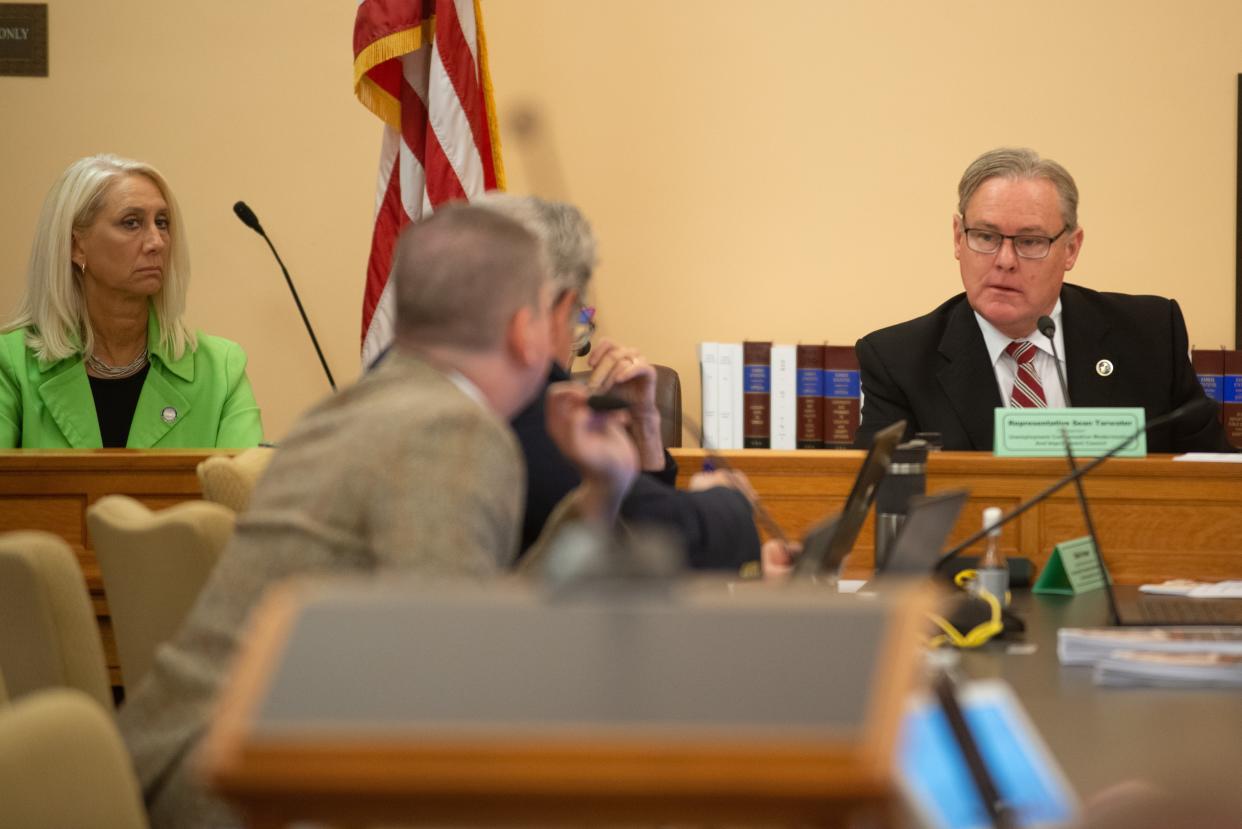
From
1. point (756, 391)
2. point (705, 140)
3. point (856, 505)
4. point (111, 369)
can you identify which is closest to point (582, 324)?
point (856, 505)

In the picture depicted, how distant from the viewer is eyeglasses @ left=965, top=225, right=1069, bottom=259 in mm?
3592

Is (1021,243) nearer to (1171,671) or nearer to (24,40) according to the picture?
(1171,671)

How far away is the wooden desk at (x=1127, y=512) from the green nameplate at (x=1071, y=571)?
14 centimetres

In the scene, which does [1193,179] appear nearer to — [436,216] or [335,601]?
[436,216]

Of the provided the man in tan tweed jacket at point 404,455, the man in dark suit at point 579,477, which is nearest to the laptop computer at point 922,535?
the man in dark suit at point 579,477

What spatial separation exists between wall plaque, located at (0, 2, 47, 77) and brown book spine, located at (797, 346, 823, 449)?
2.78m

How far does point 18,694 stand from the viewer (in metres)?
1.65

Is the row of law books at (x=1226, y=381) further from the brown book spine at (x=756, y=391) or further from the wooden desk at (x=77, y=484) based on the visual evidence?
the wooden desk at (x=77, y=484)

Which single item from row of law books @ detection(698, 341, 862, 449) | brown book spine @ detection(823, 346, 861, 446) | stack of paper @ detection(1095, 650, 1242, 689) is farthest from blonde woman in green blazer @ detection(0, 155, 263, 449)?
stack of paper @ detection(1095, 650, 1242, 689)

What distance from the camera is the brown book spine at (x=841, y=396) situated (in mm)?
4535

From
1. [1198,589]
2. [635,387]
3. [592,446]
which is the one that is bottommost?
[1198,589]

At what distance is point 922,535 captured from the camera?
1.88 metres

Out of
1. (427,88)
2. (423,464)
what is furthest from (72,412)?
(423,464)

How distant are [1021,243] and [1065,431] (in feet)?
3.05
